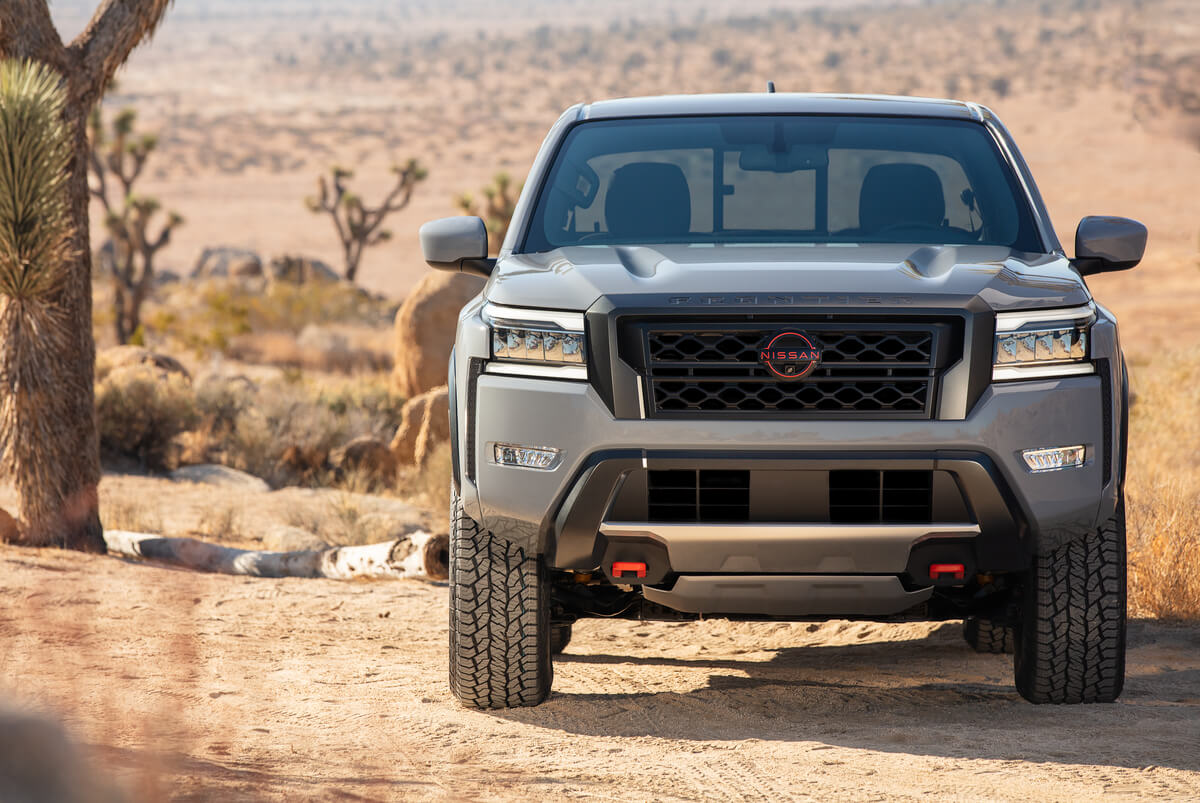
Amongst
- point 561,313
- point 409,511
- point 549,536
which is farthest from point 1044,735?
point 409,511

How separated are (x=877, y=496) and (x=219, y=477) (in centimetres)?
1011

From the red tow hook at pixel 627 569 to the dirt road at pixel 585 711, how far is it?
55cm

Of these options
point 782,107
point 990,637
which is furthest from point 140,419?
point 990,637

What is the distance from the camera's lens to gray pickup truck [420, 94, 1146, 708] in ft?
13.6

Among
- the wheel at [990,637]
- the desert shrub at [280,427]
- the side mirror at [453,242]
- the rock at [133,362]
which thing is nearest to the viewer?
the side mirror at [453,242]

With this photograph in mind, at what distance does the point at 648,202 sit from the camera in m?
5.43

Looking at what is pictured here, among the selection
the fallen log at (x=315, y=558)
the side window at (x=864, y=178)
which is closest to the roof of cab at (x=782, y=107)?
the side window at (x=864, y=178)

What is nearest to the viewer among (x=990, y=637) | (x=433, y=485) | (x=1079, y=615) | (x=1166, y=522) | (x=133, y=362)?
(x=1079, y=615)

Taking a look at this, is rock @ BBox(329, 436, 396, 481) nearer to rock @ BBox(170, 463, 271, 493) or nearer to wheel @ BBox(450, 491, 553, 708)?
rock @ BBox(170, 463, 271, 493)

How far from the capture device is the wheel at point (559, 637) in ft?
19.2

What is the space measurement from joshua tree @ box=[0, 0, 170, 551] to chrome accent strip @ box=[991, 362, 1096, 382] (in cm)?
631

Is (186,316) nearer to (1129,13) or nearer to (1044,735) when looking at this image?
(1044,735)

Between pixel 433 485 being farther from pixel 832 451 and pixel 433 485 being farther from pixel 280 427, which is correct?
pixel 832 451

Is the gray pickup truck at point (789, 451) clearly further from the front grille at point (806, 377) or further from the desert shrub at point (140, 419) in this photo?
the desert shrub at point (140, 419)
